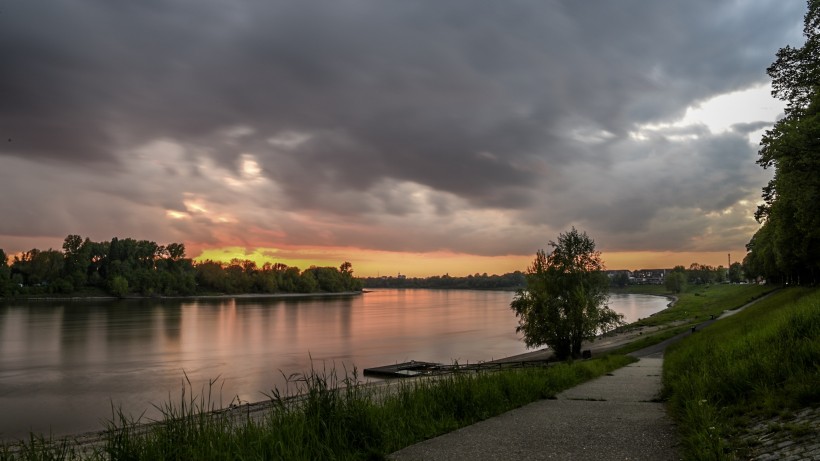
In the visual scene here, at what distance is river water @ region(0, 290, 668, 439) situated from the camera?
30.3 metres

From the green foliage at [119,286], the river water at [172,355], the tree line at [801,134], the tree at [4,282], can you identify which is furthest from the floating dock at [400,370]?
the tree at [4,282]

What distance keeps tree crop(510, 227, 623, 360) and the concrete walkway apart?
2916cm

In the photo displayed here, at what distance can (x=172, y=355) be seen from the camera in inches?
2020

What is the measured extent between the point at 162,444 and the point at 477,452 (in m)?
4.82

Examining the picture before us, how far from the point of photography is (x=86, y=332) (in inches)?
2694

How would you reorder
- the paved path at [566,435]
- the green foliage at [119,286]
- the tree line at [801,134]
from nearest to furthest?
the paved path at [566,435], the tree line at [801,134], the green foliage at [119,286]

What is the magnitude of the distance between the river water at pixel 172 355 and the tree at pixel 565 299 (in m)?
7.10

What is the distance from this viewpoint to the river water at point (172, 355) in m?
30.3

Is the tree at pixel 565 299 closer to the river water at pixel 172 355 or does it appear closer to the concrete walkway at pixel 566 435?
the river water at pixel 172 355

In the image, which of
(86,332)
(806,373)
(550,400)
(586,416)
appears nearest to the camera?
(806,373)

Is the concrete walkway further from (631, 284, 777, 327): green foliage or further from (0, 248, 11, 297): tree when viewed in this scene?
(0, 248, 11, 297): tree

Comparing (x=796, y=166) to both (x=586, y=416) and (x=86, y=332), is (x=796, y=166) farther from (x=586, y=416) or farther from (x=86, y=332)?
(x=86, y=332)

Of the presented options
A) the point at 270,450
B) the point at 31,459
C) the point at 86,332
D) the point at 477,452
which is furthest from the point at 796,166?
the point at 86,332

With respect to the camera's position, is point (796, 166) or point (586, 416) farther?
point (796, 166)
